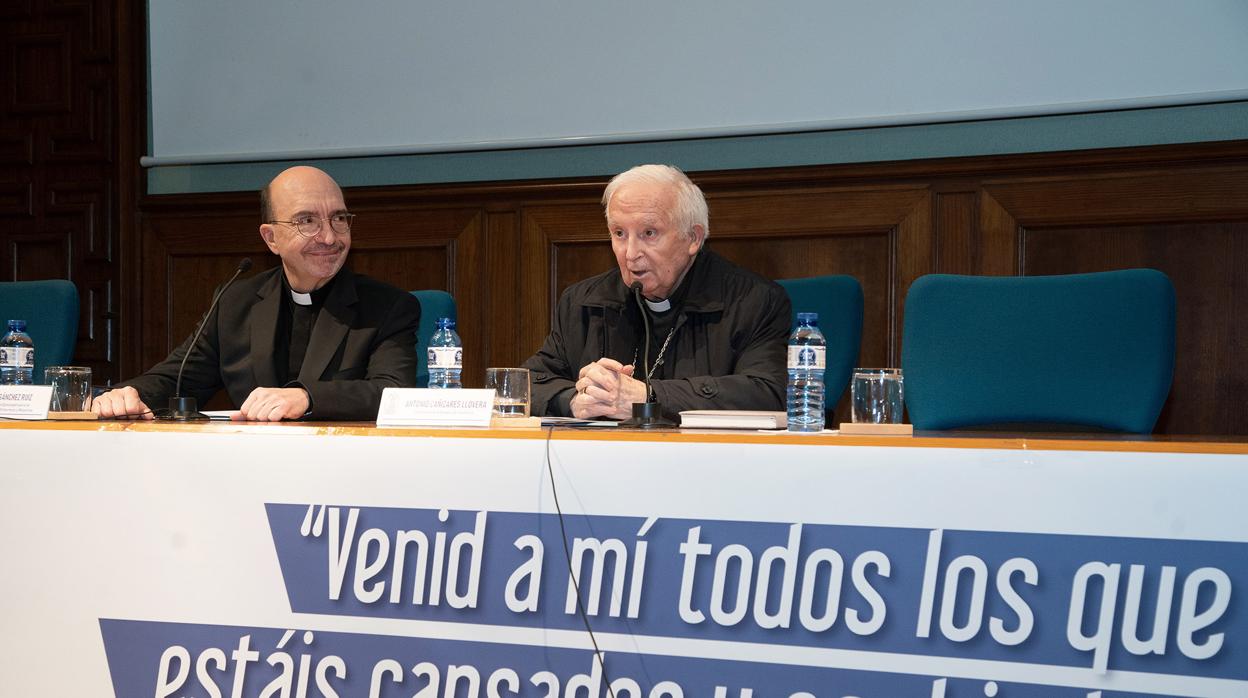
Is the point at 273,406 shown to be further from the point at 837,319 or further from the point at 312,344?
the point at 837,319

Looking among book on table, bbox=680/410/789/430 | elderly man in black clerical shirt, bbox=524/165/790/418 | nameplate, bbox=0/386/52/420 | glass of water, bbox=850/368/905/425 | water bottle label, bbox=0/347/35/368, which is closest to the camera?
book on table, bbox=680/410/789/430

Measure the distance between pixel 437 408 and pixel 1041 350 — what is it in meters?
1.20

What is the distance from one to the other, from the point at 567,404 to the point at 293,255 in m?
0.82

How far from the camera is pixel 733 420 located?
1.60 metres

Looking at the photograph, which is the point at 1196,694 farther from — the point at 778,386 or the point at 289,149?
the point at 289,149

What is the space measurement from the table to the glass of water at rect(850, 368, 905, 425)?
1.21 ft

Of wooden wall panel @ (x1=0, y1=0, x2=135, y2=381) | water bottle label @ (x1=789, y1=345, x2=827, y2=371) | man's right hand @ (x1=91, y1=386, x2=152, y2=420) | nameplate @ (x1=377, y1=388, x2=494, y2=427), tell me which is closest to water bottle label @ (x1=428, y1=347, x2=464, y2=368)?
nameplate @ (x1=377, y1=388, x2=494, y2=427)

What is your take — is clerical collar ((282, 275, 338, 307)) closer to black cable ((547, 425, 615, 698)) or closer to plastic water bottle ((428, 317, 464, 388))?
plastic water bottle ((428, 317, 464, 388))

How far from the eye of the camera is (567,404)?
2312 mm

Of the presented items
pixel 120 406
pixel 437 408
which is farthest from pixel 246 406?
pixel 437 408

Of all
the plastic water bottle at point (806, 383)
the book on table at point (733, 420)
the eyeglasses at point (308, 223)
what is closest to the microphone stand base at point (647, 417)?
the book on table at point (733, 420)

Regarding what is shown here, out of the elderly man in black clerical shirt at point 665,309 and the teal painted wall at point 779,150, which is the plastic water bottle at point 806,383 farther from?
the teal painted wall at point 779,150

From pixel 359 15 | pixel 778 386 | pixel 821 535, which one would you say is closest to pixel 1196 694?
pixel 821 535

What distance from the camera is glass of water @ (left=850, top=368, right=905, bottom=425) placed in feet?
5.59
